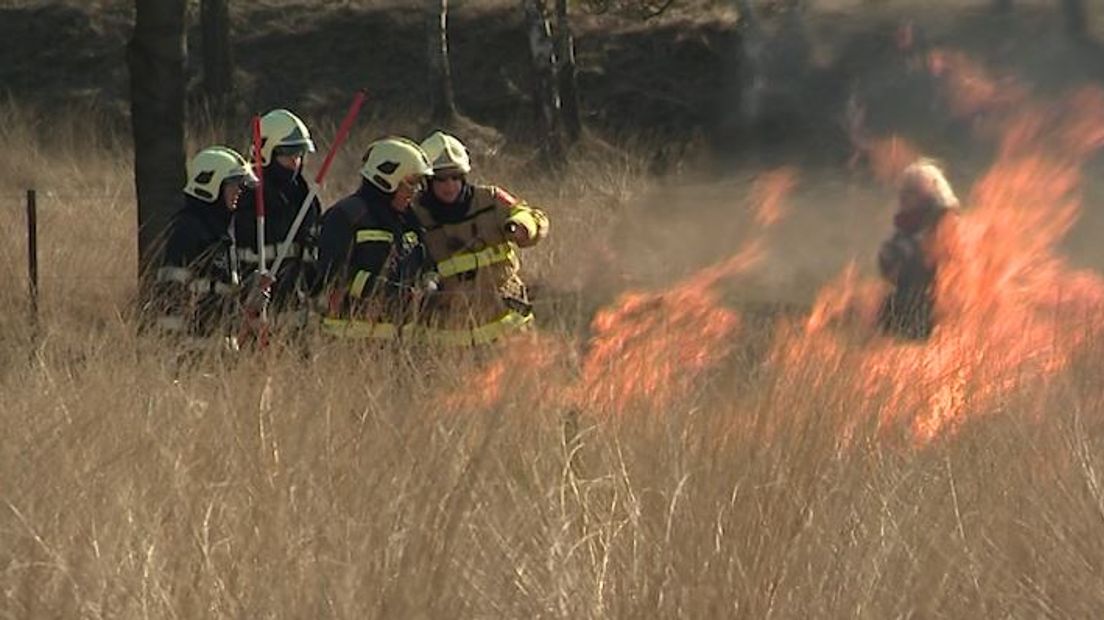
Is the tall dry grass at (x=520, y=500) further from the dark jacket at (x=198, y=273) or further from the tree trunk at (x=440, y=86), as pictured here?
the tree trunk at (x=440, y=86)

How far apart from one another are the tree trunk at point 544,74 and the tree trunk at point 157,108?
48.9ft

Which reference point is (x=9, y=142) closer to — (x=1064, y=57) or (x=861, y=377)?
(x=1064, y=57)

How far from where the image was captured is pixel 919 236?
9344 mm

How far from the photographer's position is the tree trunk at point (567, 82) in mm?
27781

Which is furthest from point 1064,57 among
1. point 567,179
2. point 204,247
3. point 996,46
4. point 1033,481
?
point 1033,481

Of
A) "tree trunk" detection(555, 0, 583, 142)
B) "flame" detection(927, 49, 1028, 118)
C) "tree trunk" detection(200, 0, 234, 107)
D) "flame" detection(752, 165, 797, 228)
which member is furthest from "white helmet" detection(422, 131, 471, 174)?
"tree trunk" detection(200, 0, 234, 107)

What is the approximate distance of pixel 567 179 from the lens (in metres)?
20.0

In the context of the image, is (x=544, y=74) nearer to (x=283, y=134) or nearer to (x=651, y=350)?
(x=283, y=134)

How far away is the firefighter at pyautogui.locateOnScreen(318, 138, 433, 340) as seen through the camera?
25.4 feet

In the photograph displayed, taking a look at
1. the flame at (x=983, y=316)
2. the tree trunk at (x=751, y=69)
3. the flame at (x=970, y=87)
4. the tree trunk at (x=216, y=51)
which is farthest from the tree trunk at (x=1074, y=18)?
the tree trunk at (x=216, y=51)

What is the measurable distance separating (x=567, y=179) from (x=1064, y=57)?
7.51 m

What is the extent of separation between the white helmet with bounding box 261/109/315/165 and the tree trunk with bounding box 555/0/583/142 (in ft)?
61.9

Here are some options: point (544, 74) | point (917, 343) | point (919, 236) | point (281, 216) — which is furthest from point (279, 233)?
point (544, 74)

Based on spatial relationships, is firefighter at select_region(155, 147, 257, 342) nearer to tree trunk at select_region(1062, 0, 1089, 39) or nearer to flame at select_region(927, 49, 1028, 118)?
flame at select_region(927, 49, 1028, 118)
